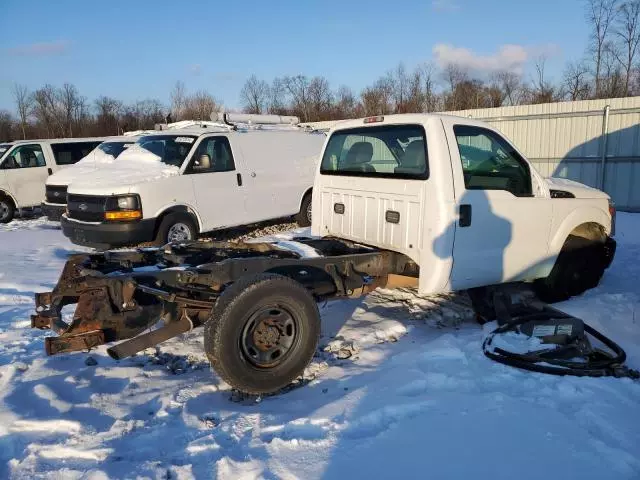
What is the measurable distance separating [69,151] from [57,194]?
397 cm

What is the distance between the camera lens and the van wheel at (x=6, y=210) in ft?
44.8

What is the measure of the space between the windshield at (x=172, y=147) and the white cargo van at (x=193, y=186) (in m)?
0.02

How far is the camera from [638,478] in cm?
269

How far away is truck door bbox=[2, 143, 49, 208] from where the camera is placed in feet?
45.0

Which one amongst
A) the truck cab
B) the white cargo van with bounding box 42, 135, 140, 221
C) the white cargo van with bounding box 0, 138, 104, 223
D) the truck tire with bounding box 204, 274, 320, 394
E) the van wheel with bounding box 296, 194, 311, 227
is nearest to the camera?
the truck tire with bounding box 204, 274, 320, 394

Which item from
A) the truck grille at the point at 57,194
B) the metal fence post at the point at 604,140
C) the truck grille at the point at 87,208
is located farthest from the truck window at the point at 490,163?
the metal fence post at the point at 604,140

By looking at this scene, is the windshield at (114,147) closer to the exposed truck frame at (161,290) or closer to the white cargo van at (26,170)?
the white cargo van at (26,170)

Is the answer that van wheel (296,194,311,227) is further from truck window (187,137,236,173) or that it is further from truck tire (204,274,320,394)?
truck tire (204,274,320,394)

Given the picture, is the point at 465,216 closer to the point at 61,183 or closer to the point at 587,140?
the point at 61,183

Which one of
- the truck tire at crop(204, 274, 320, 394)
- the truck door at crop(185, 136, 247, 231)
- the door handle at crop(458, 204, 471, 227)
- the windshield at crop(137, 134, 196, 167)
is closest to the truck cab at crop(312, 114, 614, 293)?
the door handle at crop(458, 204, 471, 227)

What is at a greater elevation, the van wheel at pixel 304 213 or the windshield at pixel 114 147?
the windshield at pixel 114 147

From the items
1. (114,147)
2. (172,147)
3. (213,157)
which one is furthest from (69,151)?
(213,157)

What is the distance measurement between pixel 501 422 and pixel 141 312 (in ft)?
8.68

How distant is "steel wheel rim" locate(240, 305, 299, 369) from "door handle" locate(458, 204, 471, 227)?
1.84 meters
